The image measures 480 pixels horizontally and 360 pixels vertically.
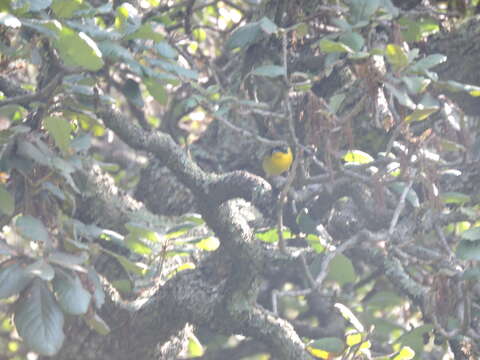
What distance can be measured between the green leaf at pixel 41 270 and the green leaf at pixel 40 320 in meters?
0.07

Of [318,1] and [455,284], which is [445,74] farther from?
[455,284]

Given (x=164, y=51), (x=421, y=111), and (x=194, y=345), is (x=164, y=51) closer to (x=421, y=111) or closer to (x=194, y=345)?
(x=421, y=111)

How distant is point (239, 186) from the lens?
6.60 feet

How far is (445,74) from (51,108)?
1138mm

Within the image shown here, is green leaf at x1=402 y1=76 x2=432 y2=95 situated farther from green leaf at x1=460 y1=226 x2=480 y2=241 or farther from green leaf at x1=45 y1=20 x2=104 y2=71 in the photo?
green leaf at x1=45 y1=20 x2=104 y2=71

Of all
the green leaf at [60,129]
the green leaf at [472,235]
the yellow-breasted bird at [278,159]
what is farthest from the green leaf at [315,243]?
the green leaf at [60,129]

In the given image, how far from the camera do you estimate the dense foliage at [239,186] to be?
1592 millimetres

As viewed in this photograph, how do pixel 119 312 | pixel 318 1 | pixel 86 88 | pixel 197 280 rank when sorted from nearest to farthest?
pixel 86 88 → pixel 119 312 → pixel 197 280 → pixel 318 1

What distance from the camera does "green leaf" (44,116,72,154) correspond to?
1.60m

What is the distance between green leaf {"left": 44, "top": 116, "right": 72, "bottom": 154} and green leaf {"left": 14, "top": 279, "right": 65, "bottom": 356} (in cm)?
→ 34

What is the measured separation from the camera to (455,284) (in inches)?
69.3

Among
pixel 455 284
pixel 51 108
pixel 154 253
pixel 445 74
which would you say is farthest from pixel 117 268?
pixel 445 74

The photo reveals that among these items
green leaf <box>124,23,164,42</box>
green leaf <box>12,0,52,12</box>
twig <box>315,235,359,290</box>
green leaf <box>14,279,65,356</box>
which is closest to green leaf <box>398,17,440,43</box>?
twig <box>315,235,359,290</box>

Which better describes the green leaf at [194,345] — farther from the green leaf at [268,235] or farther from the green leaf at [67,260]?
the green leaf at [67,260]
